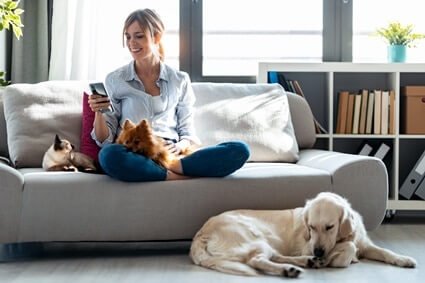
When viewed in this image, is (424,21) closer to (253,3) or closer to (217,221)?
(253,3)

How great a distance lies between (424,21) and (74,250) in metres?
2.63

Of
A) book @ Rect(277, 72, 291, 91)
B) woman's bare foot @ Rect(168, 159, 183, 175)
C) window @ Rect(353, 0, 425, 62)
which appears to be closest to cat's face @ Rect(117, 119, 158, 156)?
woman's bare foot @ Rect(168, 159, 183, 175)

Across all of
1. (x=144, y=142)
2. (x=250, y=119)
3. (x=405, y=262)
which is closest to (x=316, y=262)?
(x=405, y=262)

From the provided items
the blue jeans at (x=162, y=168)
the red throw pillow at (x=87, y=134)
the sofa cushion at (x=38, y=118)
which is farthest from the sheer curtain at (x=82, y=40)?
the blue jeans at (x=162, y=168)

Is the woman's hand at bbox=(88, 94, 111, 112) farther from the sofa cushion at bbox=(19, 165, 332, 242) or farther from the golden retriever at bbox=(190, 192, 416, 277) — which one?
→ the golden retriever at bbox=(190, 192, 416, 277)

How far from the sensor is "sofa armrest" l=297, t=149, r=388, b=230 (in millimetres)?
3227

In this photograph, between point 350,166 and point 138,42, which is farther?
point 138,42

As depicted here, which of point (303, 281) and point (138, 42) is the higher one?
point (138, 42)

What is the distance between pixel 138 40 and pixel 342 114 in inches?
57.2

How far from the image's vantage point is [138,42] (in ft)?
11.4

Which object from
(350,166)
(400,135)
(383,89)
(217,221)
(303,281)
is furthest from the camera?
(383,89)

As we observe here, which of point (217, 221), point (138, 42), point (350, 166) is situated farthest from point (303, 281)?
point (138, 42)

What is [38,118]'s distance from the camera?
3668 millimetres

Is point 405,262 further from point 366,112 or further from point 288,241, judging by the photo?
point 366,112
